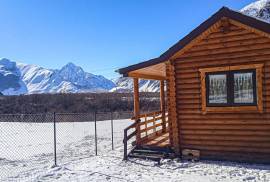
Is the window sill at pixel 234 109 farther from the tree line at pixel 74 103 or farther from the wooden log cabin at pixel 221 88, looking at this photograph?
the tree line at pixel 74 103

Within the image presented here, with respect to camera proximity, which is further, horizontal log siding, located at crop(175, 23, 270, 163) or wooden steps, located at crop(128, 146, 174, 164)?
wooden steps, located at crop(128, 146, 174, 164)

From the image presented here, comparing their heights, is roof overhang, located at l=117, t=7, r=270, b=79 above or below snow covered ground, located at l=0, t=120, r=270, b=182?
above

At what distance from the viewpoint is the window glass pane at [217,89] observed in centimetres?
958

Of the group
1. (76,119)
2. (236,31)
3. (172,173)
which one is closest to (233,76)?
(236,31)

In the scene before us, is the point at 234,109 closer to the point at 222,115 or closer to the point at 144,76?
the point at 222,115

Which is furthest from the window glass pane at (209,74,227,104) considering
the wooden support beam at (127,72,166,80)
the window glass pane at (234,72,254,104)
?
the wooden support beam at (127,72,166,80)

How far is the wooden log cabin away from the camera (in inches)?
359

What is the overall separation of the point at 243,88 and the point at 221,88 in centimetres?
63

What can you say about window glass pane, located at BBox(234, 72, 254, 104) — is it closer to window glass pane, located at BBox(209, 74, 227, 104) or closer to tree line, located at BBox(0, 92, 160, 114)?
window glass pane, located at BBox(209, 74, 227, 104)

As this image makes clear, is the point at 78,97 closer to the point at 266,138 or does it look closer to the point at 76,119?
the point at 76,119

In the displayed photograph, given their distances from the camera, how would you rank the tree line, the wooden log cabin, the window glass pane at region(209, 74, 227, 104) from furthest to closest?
the tree line → the window glass pane at region(209, 74, 227, 104) → the wooden log cabin

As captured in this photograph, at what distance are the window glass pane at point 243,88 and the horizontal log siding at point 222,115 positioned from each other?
1.16 feet

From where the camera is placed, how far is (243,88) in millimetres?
9312

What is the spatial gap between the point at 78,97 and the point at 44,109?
4394 mm
